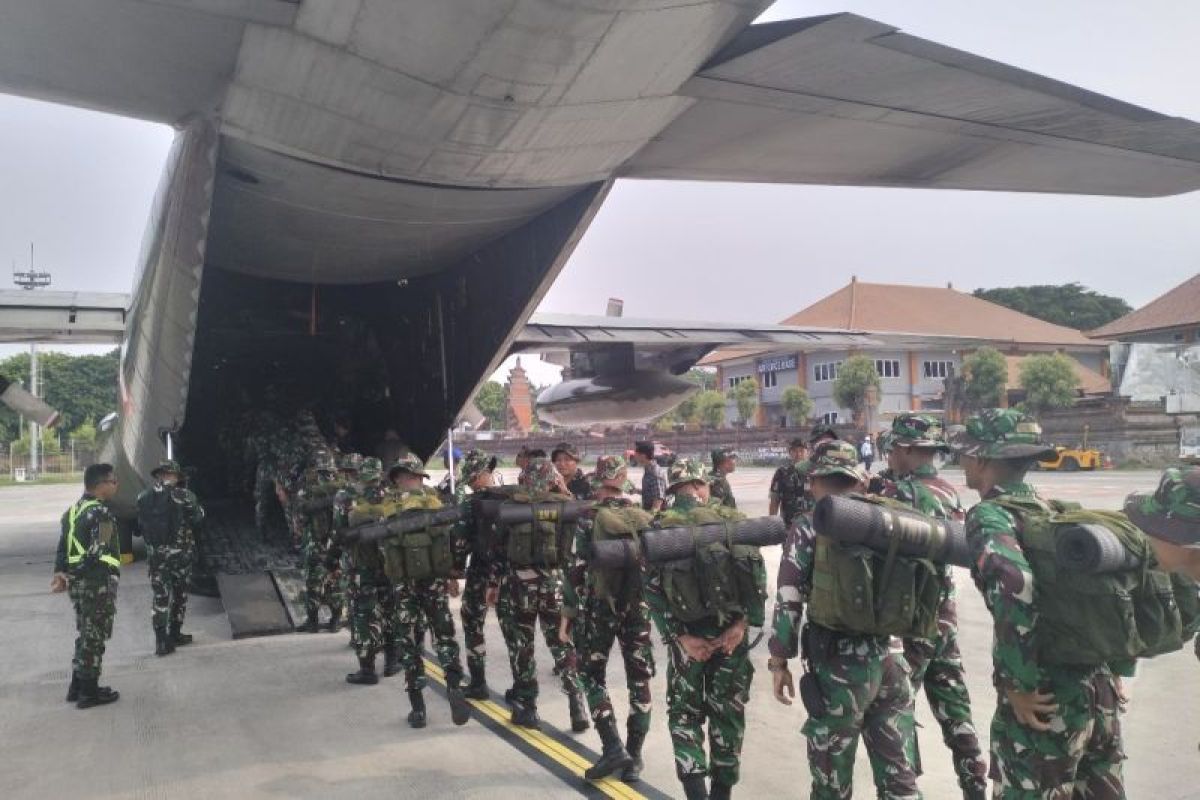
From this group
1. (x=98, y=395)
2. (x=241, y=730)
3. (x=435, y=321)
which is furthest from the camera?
(x=98, y=395)

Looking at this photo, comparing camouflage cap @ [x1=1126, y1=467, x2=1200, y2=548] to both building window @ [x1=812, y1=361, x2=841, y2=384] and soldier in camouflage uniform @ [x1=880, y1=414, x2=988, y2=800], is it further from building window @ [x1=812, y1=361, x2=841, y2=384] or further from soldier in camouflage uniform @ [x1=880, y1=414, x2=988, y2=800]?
building window @ [x1=812, y1=361, x2=841, y2=384]

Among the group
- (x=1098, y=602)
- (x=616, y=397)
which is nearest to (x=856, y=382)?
(x=616, y=397)

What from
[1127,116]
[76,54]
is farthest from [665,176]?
[76,54]

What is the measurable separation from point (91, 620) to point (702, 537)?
5344mm

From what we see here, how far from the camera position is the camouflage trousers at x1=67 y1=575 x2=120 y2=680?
6754 mm

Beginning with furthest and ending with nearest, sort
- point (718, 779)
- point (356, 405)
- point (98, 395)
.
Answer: point (98, 395), point (356, 405), point (718, 779)

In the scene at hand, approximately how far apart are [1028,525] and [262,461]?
1003 cm

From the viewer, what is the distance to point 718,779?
4.27 meters

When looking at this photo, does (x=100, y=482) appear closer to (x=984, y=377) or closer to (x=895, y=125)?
(x=895, y=125)

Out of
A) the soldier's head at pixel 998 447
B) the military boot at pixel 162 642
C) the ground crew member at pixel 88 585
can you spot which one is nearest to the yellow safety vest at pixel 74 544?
the ground crew member at pixel 88 585

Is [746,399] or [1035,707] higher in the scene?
[746,399]

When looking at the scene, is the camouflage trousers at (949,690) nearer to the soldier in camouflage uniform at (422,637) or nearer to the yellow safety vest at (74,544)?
the soldier in camouflage uniform at (422,637)

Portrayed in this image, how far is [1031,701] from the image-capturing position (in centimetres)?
312

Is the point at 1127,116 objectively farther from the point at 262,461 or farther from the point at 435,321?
the point at 262,461
